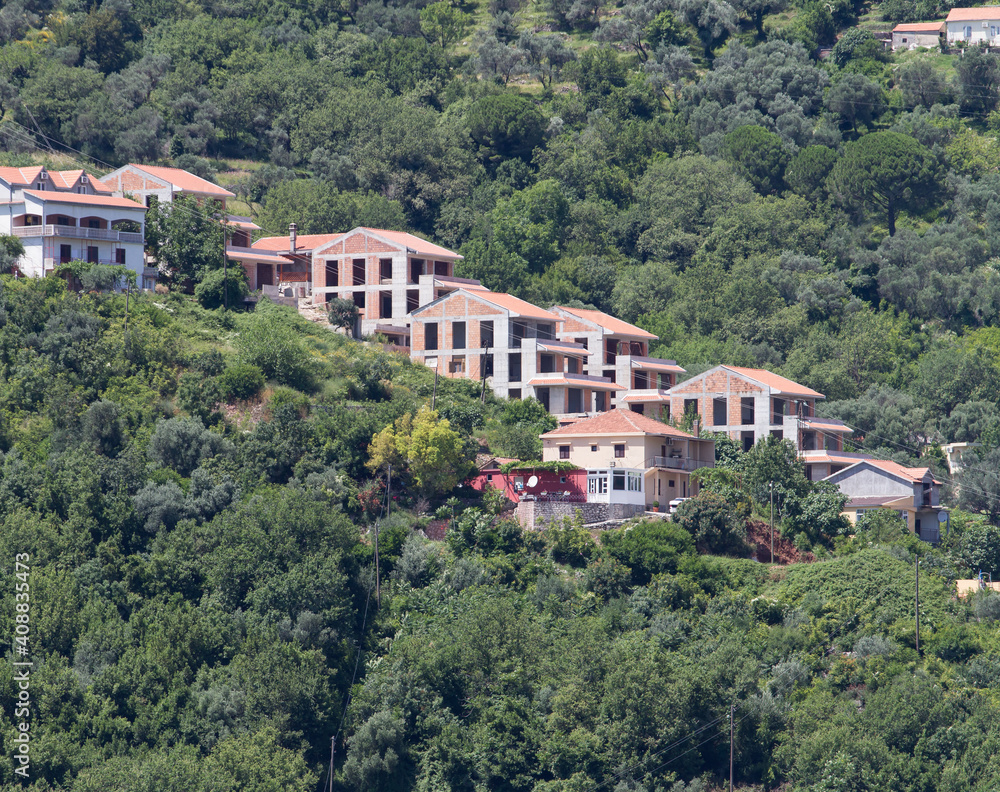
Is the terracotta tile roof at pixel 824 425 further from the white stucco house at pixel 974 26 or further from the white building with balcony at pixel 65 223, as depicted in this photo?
the white stucco house at pixel 974 26

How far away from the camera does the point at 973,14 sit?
137m

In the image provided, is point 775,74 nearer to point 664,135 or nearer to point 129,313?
point 664,135

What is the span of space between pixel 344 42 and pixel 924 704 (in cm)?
8834

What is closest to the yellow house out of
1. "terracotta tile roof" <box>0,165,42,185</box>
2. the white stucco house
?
"terracotta tile roof" <box>0,165,42,185</box>

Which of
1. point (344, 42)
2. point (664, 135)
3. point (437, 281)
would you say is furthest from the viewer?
point (344, 42)

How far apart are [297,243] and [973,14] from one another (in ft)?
236

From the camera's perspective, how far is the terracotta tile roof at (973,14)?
136 metres

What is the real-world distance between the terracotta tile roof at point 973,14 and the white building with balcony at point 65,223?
82.2m

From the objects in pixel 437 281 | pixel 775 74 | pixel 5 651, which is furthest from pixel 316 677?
pixel 775 74

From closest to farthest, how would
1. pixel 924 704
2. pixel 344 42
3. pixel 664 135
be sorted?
pixel 924 704 → pixel 664 135 → pixel 344 42

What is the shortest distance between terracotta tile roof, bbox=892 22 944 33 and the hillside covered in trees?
2956 centimetres

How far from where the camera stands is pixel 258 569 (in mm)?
62781

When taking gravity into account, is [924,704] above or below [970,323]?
below

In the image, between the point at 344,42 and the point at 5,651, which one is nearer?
the point at 5,651
